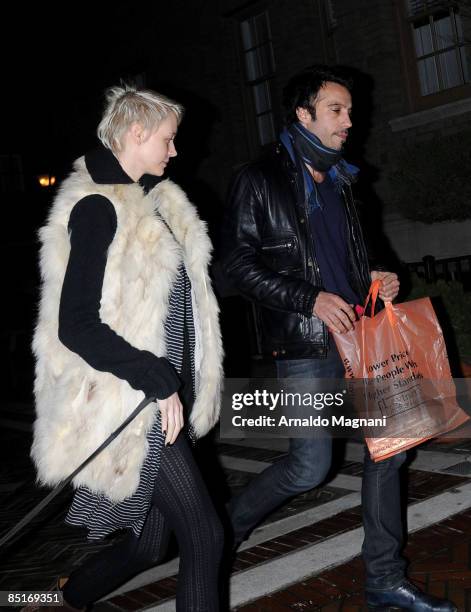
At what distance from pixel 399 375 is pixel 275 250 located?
0.74 m

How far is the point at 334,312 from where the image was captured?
317 centimetres

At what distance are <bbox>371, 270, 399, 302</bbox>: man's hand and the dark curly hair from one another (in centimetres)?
76

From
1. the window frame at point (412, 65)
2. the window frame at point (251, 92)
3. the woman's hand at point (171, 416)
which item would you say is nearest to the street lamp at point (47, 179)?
the window frame at point (251, 92)

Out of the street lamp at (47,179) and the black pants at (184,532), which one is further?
the street lamp at (47,179)

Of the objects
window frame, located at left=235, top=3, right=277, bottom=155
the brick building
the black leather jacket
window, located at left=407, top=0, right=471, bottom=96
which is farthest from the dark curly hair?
window frame, located at left=235, top=3, right=277, bottom=155

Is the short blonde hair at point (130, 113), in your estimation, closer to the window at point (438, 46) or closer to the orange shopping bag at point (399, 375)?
the orange shopping bag at point (399, 375)

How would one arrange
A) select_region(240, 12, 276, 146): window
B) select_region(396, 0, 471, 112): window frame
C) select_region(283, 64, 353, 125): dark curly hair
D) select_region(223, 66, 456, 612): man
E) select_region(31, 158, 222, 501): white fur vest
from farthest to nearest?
1. select_region(240, 12, 276, 146): window
2. select_region(396, 0, 471, 112): window frame
3. select_region(283, 64, 353, 125): dark curly hair
4. select_region(223, 66, 456, 612): man
5. select_region(31, 158, 222, 501): white fur vest

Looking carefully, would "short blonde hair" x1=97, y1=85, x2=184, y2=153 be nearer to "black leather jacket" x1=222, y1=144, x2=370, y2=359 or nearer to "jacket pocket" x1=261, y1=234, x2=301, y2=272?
"black leather jacket" x1=222, y1=144, x2=370, y2=359

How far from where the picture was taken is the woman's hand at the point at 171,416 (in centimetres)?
256

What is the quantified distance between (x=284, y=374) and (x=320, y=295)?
0.43 meters

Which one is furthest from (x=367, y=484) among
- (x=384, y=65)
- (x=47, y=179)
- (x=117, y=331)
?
(x=47, y=179)

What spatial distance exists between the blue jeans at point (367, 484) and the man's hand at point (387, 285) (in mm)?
313

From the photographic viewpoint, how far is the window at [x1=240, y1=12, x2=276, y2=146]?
42.8ft

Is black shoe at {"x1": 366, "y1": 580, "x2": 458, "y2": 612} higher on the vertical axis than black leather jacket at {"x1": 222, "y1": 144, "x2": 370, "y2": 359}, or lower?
lower
